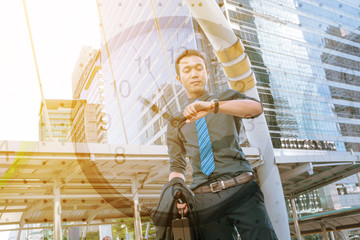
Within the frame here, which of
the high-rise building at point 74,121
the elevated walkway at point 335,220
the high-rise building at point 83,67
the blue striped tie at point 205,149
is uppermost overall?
the high-rise building at point 83,67

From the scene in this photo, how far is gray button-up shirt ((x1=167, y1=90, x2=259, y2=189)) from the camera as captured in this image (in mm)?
1783

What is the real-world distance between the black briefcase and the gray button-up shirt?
1.31 feet

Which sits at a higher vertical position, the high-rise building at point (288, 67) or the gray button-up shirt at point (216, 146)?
the high-rise building at point (288, 67)

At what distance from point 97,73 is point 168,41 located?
74.0m

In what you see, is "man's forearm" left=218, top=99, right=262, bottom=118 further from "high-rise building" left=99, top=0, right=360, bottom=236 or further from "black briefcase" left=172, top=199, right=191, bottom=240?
"high-rise building" left=99, top=0, right=360, bottom=236

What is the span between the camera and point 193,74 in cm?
192

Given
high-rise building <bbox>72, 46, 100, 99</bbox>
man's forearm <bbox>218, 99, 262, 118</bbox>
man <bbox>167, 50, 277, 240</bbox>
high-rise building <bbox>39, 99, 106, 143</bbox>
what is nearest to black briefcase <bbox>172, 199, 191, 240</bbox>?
man <bbox>167, 50, 277, 240</bbox>

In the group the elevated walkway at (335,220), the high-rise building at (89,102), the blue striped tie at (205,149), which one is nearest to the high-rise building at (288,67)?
the elevated walkway at (335,220)

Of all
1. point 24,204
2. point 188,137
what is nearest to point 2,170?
point 24,204

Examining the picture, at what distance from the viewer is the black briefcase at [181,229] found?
1.40 m

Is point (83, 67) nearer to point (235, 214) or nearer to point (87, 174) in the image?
Answer: point (87, 174)

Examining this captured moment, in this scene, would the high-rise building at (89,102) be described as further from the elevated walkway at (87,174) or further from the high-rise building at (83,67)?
the elevated walkway at (87,174)

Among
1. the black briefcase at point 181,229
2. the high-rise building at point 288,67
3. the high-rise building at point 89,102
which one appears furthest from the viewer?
the high-rise building at point 89,102

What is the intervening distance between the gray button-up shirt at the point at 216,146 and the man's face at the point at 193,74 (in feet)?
0.17
